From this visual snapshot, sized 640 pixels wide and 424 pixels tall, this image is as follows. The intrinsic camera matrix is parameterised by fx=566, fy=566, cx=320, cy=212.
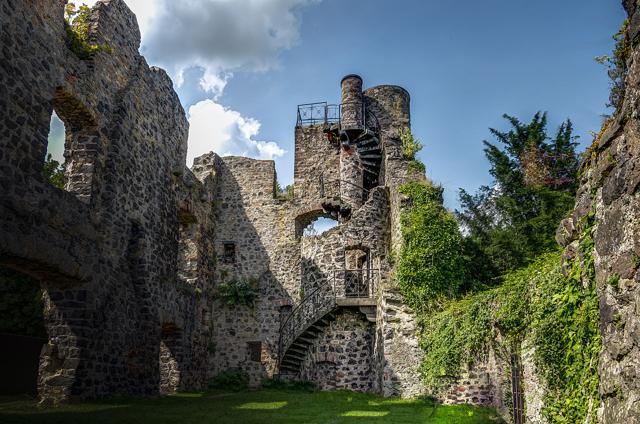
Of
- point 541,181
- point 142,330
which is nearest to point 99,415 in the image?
point 142,330

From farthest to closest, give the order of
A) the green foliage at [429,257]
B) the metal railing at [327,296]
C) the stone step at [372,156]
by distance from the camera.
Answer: the stone step at [372,156]
the metal railing at [327,296]
the green foliage at [429,257]

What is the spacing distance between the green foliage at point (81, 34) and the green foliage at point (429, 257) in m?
8.90

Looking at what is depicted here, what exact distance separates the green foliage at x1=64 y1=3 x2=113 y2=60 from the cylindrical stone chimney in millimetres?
11407

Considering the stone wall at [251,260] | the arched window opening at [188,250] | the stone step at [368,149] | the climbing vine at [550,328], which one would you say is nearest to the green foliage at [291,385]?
the stone wall at [251,260]

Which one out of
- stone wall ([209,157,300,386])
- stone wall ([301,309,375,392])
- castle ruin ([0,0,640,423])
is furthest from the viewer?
stone wall ([209,157,300,386])

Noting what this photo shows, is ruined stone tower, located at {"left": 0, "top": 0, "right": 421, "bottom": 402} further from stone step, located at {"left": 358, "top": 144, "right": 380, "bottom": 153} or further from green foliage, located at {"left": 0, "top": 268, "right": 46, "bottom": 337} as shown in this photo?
green foliage, located at {"left": 0, "top": 268, "right": 46, "bottom": 337}

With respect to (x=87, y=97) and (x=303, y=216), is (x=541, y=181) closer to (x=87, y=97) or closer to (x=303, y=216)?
(x=303, y=216)

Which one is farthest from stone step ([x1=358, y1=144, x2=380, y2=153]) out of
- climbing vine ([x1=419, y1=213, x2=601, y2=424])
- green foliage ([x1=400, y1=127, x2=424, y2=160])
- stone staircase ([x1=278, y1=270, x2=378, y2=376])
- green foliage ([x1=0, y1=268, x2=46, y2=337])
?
green foliage ([x1=0, y1=268, x2=46, y2=337])

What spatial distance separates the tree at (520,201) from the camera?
48.2ft

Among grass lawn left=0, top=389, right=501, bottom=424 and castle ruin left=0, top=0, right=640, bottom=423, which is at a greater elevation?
castle ruin left=0, top=0, right=640, bottom=423

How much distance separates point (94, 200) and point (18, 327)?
Result: 6.06 m

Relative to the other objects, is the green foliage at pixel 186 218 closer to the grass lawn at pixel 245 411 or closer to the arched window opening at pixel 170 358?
the arched window opening at pixel 170 358

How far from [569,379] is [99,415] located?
23.8 ft

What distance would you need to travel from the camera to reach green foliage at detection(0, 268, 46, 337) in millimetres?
15477
